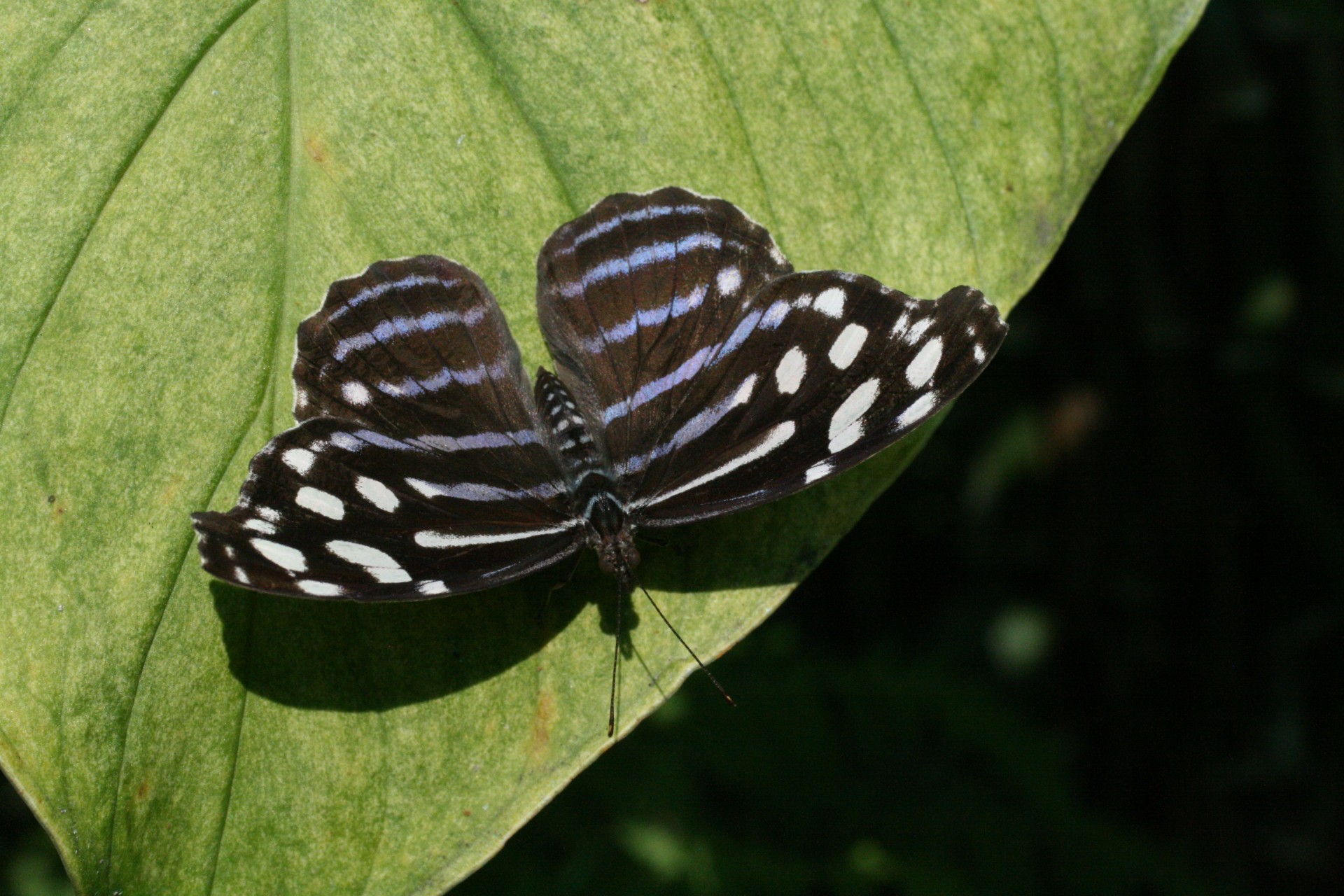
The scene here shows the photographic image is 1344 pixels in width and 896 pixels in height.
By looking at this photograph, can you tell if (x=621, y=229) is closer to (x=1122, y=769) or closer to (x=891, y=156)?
(x=891, y=156)

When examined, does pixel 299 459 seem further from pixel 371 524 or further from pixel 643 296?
pixel 643 296

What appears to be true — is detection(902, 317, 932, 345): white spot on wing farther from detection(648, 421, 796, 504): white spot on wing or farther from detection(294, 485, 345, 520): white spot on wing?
detection(294, 485, 345, 520): white spot on wing

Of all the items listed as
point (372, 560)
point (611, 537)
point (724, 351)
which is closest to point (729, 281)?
point (724, 351)

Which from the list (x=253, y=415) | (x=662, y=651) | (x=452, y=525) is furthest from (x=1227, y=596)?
(x=253, y=415)

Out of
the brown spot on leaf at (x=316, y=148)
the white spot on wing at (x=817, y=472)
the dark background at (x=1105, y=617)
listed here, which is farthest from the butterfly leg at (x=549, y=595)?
the dark background at (x=1105, y=617)

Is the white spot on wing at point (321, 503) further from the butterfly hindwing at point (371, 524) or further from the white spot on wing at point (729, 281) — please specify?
the white spot on wing at point (729, 281)

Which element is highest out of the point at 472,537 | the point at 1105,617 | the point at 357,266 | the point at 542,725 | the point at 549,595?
the point at 357,266
